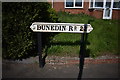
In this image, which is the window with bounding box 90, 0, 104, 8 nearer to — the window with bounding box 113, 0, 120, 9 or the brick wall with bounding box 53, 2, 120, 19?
the brick wall with bounding box 53, 2, 120, 19

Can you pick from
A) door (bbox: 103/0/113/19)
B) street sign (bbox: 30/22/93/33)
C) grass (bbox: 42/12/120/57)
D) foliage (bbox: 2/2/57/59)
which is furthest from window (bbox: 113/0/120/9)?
street sign (bbox: 30/22/93/33)

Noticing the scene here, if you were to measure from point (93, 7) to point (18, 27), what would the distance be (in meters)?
9.33

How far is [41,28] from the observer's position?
494 cm

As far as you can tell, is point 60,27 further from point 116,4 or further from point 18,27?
point 116,4

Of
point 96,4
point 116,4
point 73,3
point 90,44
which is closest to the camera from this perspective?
point 90,44

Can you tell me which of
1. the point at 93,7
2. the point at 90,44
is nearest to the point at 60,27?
the point at 90,44

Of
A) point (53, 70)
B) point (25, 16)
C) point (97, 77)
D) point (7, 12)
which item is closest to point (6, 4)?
point (7, 12)

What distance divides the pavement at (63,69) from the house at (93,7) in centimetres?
825

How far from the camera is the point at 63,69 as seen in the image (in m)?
5.29

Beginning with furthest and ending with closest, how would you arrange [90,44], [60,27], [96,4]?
[96,4], [90,44], [60,27]

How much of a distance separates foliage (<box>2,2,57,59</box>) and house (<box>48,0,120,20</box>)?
8.51 m

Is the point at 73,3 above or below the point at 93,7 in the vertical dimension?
above

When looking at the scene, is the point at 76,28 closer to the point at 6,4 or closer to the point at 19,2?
the point at 19,2

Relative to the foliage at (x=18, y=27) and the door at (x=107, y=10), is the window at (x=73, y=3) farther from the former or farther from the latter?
the foliage at (x=18, y=27)
